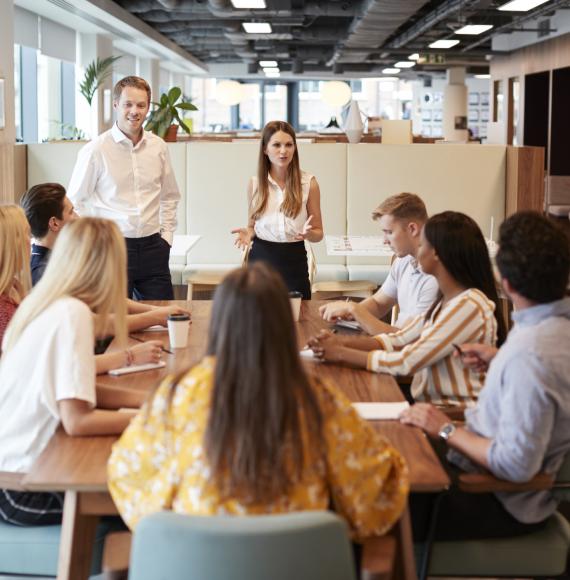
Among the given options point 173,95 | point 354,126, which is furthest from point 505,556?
point 173,95

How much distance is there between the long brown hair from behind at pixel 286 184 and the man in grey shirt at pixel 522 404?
2.57 metres

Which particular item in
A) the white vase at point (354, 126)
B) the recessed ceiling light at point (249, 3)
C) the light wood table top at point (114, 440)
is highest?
the recessed ceiling light at point (249, 3)

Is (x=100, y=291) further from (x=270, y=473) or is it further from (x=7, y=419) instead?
(x=270, y=473)

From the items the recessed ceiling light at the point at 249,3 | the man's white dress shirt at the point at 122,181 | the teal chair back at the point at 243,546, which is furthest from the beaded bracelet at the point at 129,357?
the recessed ceiling light at the point at 249,3

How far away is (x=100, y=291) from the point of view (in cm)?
221

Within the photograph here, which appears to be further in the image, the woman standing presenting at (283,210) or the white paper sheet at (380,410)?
the woman standing presenting at (283,210)

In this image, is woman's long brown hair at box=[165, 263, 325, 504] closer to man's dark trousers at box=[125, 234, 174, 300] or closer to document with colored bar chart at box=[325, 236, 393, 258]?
man's dark trousers at box=[125, 234, 174, 300]

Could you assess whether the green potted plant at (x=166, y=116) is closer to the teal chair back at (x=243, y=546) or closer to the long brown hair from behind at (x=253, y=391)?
the long brown hair from behind at (x=253, y=391)

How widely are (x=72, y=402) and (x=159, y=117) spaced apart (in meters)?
5.15

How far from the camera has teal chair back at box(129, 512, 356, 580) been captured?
4.51 feet

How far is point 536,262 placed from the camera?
2.08m

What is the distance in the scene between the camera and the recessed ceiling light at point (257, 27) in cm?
1312

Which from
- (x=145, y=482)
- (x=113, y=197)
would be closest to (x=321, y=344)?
(x=145, y=482)

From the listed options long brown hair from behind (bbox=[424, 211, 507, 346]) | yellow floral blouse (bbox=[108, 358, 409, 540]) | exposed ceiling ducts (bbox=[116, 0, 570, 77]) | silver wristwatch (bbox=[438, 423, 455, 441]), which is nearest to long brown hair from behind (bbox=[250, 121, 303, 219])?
long brown hair from behind (bbox=[424, 211, 507, 346])
